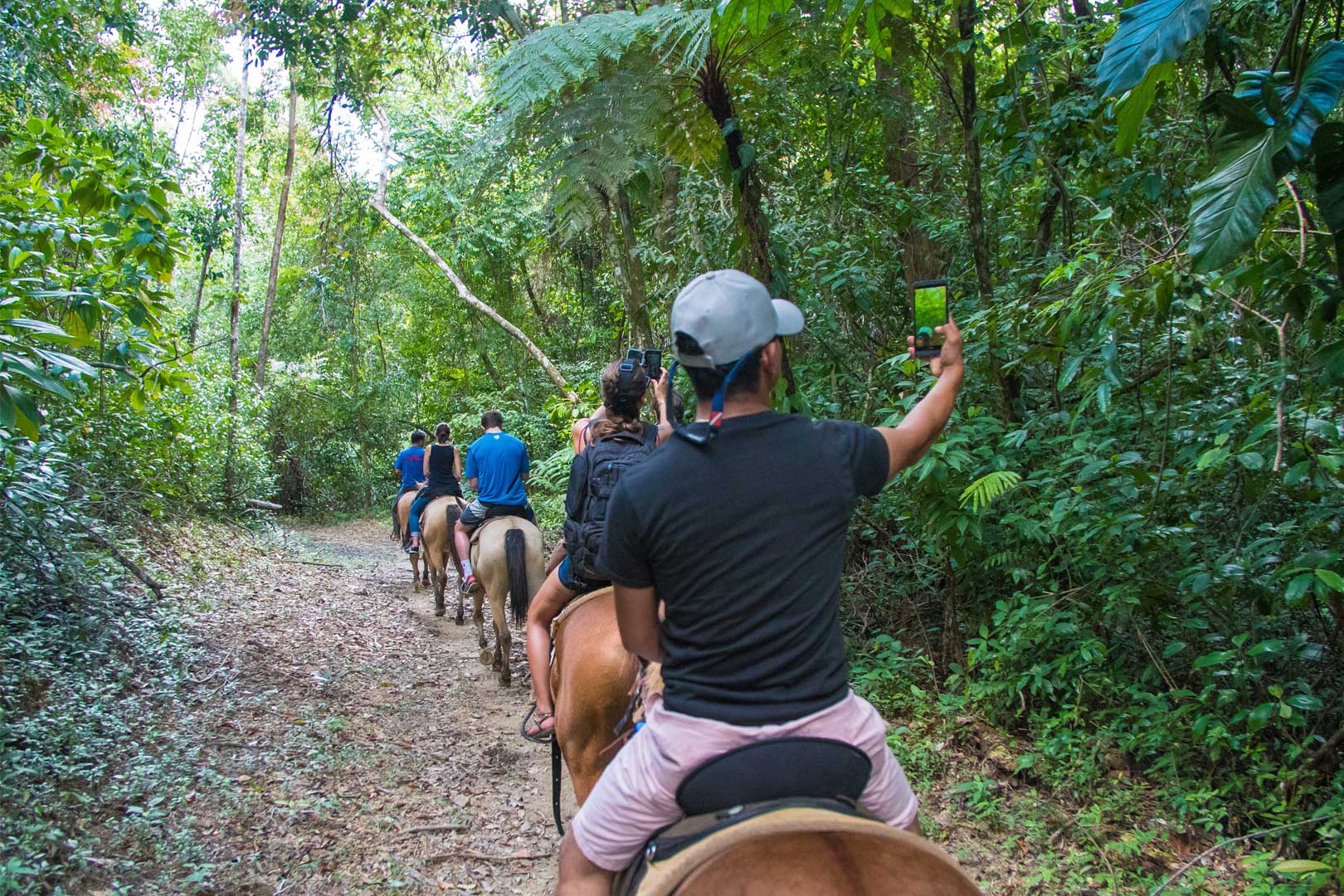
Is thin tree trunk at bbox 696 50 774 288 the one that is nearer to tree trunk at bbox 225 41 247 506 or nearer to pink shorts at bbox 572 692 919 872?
pink shorts at bbox 572 692 919 872

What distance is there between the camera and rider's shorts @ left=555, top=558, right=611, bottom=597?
197 inches

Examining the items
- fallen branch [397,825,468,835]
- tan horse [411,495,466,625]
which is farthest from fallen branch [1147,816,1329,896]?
tan horse [411,495,466,625]

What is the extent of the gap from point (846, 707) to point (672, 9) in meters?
4.17

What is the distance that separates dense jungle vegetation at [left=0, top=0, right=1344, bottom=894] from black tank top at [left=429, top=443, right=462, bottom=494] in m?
3.14

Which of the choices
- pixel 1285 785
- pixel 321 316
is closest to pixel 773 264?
pixel 1285 785

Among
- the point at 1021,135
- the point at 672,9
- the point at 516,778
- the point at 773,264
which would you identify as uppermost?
the point at 672,9

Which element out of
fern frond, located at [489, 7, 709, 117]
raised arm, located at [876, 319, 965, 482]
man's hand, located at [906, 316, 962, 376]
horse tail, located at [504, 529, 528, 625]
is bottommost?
horse tail, located at [504, 529, 528, 625]

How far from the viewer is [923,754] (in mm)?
5195

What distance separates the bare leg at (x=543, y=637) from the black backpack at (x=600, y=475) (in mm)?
502

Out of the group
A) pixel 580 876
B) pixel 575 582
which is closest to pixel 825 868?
pixel 580 876

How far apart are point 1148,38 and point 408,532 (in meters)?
12.3

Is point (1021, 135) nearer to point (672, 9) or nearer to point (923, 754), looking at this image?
point (672, 9)

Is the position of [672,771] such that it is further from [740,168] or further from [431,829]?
[740,168]

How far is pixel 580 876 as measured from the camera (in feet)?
7.93
